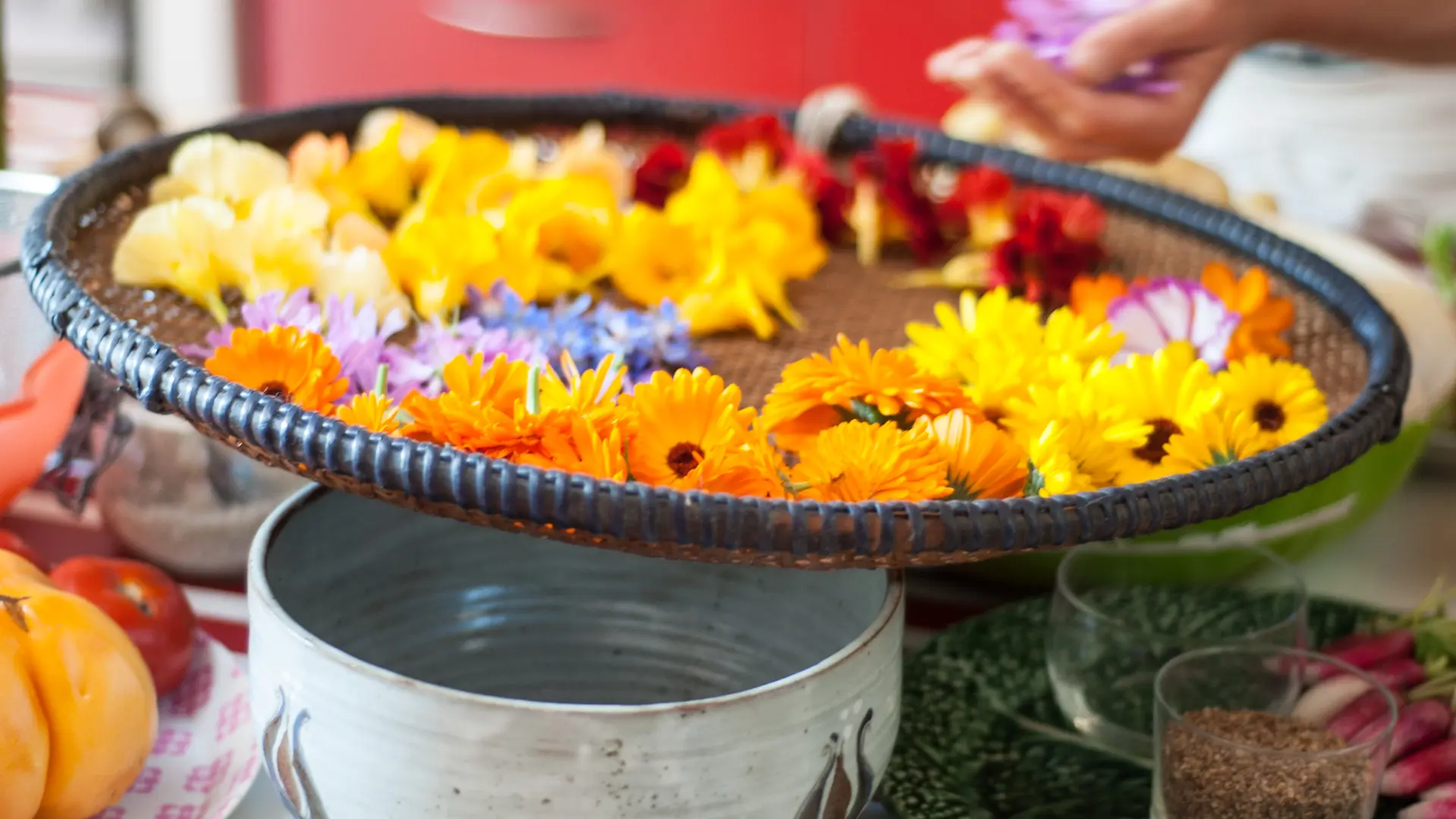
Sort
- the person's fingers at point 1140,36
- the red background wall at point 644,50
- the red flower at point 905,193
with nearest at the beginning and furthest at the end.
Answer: the person's fingers at point 1140,36
the red flower at point 905,193
the red background wall at point 644,50

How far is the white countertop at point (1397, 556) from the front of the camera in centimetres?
78

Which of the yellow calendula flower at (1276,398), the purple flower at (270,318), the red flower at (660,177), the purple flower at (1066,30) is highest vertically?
the purple flower at (1066,30)

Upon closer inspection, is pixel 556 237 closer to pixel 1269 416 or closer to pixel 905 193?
pixel 905 193

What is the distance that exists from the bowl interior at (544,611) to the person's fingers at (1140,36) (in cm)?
35

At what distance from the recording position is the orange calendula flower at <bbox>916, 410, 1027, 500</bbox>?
50 centimetres

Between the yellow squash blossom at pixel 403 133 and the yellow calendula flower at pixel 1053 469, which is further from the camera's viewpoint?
the yellow squash blossom at pixel 403 133

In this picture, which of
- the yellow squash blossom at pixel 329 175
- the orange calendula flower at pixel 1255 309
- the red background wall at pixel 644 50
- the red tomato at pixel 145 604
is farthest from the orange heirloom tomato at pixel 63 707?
the red background wall at pixel 644 50

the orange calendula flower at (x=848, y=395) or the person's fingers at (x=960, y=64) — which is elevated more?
the person's fingers at (x=960, y=64)

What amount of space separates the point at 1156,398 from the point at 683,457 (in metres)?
0.21

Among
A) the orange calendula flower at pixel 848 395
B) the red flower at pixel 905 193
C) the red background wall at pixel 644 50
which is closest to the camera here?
the orange calendula flower at pixel 848 395

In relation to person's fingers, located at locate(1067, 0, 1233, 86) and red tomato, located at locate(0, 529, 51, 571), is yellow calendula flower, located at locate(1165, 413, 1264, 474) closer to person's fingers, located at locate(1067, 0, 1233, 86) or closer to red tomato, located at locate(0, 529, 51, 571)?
person's fingers, located at locate(1067, 0, 1233, 86)

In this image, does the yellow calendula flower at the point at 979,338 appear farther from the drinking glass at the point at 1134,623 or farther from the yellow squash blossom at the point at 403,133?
the yellow squash blossom at the point at 403,133

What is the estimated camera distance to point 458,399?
0.49 meters

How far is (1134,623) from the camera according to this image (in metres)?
0.66
